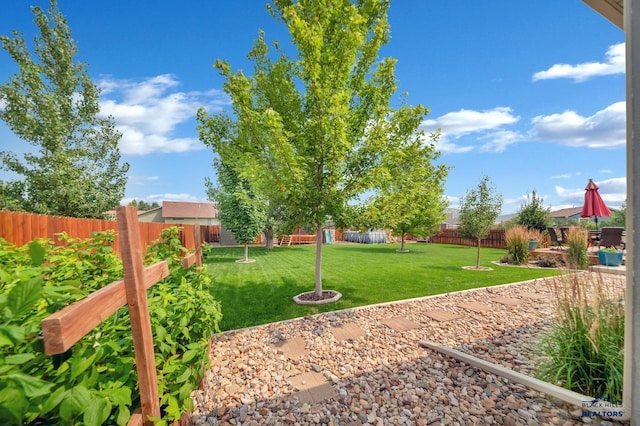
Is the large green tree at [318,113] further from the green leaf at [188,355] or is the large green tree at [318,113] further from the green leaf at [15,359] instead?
the green leaf at [15,359]

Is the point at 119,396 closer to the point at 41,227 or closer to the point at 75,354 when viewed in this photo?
the point at 75,354

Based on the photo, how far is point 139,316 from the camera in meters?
1.48

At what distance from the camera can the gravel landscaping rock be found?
230 cm

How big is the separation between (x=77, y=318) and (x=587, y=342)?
390cm

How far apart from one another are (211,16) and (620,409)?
9.20 meters

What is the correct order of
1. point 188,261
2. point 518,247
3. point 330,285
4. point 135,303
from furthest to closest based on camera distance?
point 518,247, point 330,285, point 188,261, point 135,303

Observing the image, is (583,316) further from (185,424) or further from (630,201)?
(185,424)

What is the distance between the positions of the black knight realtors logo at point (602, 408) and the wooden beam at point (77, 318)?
344 cm

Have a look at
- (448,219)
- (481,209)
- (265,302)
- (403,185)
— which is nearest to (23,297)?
(265,302)

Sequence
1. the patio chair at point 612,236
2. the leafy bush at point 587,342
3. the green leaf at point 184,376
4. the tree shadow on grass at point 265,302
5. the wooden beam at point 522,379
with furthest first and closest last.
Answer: the patio chair at point 612,236 < the tree shadow on grass at point 265,302 < the leafy bush at point 587,342 < the wooden beam at point 522,379 < the green leaf at point 184,376

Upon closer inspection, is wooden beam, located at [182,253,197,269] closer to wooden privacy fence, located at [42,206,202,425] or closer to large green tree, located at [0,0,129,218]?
wooden privacy fence, located at [42,206,202,425]

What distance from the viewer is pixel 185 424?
2.08 m

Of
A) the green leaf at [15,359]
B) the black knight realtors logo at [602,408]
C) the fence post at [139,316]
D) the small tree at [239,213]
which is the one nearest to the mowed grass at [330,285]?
the fence post at [139,316]

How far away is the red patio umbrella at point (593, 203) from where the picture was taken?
339 inches
